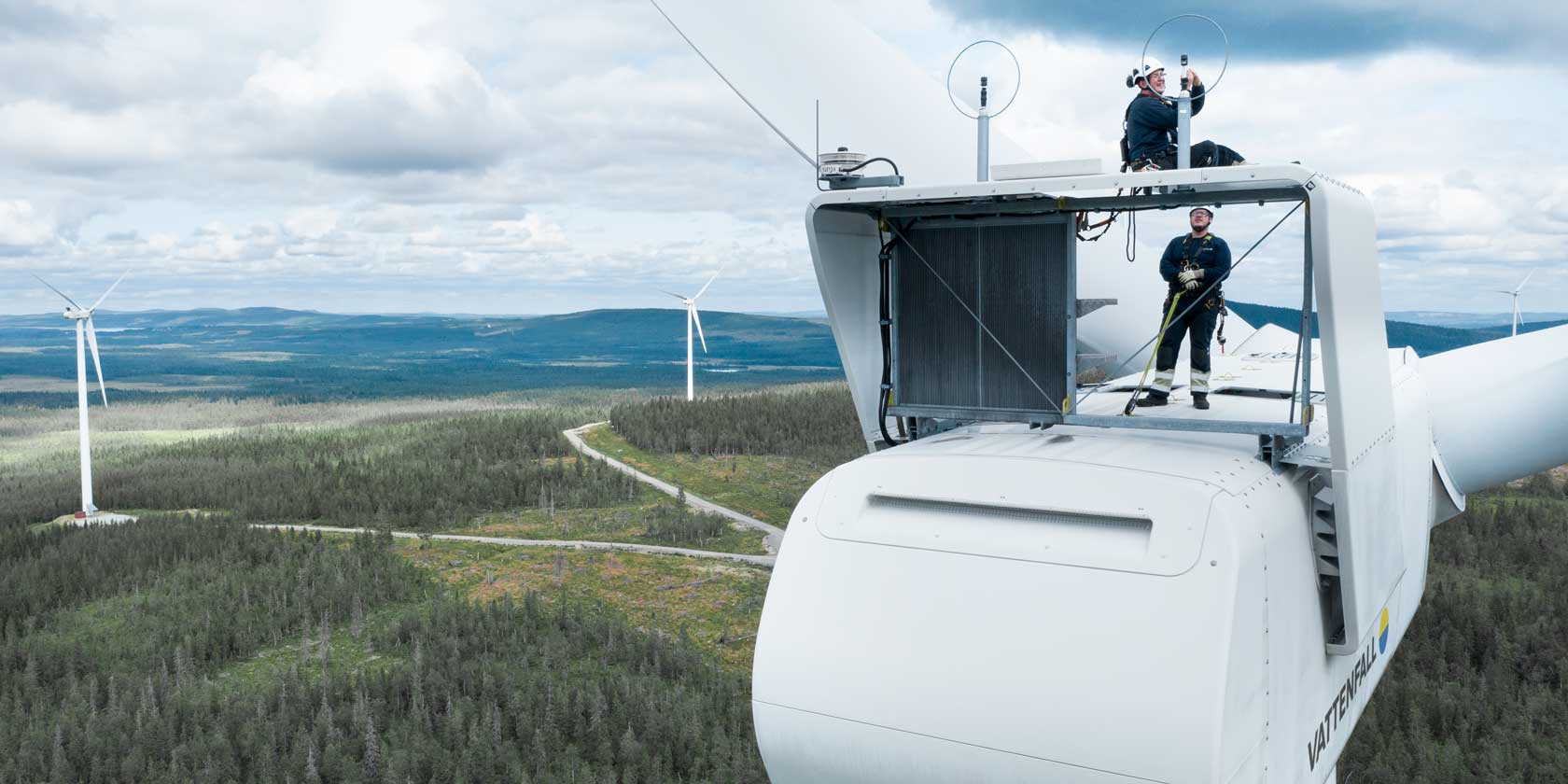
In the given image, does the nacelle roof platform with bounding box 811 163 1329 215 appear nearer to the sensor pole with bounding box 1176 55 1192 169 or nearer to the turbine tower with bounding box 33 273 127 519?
the sensor pole with bounding box 1176 55 1192 169

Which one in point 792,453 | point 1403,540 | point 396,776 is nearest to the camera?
point 1403,540

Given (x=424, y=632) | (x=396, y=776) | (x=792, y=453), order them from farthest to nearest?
(x=792, y=453) → (x=424, y=632) → (x=396, y=776)

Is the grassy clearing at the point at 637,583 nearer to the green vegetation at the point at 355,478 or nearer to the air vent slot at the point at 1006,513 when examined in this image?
the green vegetation at the point at 355,478

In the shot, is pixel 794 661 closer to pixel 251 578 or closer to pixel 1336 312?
pixel 1336 312

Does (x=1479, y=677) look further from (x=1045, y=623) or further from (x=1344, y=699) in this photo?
(x=1045, y=623)

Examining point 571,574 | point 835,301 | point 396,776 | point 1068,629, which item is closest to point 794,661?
point 1068,629

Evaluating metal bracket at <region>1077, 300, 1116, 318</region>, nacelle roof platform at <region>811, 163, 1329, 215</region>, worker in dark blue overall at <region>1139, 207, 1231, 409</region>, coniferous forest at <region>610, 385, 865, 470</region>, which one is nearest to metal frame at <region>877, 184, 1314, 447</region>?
nacelle roof platform at <region>811, 163, 1329, 215</region>

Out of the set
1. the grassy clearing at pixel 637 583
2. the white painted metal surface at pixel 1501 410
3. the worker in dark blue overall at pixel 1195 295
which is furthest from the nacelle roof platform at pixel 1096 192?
the grassy clearing at pixel 637 583
